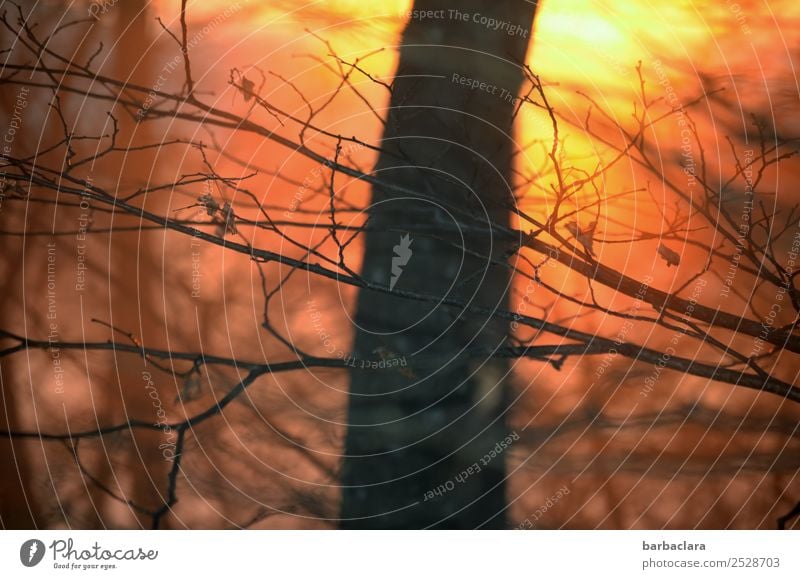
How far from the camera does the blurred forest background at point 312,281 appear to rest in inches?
46.8

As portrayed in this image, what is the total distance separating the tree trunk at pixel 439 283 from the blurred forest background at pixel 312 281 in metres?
0.03

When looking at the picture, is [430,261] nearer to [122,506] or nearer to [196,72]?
[196,72]

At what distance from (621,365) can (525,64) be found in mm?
504

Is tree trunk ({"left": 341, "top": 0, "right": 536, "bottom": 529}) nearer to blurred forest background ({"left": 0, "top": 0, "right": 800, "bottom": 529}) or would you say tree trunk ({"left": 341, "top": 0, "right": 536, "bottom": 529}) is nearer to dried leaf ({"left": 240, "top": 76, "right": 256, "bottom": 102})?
blurred forest background ({"left": 0, "top": 0, "right": 800, "bottom": 529})

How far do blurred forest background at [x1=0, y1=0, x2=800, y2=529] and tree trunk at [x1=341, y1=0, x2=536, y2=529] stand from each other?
0.03 metres

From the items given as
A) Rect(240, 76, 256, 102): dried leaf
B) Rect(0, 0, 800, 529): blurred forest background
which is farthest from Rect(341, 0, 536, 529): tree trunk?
Rect(240, 76, 256, 102): dried leaf

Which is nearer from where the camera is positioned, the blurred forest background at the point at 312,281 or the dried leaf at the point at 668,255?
the blurred forest background at the point at 312,281

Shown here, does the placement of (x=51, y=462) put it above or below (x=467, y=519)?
above

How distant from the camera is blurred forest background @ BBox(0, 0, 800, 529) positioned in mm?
1188

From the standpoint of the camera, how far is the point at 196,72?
120 centimetres

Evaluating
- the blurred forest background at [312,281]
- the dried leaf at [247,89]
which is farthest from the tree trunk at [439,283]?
the dried leaf at [247,89]

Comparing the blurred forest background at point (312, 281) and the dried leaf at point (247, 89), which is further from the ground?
the dried leaf at point (247, 89)

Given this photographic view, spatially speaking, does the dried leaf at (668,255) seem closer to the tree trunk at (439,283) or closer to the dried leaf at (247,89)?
the tree trunk at (439,283)

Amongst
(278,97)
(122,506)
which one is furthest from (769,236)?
(122,506)
